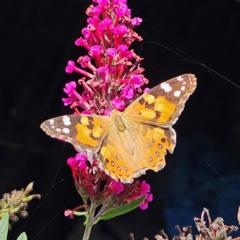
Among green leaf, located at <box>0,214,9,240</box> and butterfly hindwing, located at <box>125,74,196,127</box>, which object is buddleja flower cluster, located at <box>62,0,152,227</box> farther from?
green leaf, located at <box>0,214,9,240</box>

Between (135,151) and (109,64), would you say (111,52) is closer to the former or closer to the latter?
(109,64)

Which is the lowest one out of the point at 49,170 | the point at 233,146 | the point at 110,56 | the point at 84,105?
the point at 49,170

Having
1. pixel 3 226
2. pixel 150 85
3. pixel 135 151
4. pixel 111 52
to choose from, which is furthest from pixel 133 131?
pixel 150 85

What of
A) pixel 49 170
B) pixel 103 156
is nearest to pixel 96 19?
pixel 103 156

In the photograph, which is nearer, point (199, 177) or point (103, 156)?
point (103, 156)

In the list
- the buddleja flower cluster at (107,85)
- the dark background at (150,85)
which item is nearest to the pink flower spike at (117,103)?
the buddleja flower cluster at (107,85)

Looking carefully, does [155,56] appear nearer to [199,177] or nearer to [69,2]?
[69,2]

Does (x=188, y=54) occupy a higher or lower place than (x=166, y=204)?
higher

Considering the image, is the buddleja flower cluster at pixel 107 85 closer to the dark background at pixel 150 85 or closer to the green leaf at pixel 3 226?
the green leaf at pixel 3 226
